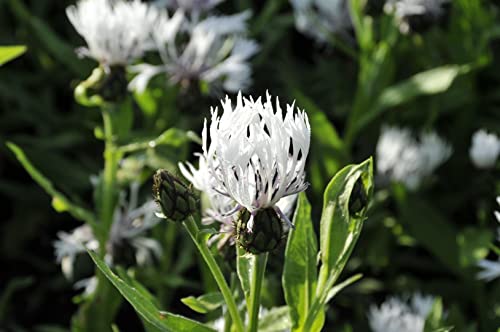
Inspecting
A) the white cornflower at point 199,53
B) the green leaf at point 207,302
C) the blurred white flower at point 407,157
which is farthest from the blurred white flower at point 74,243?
the blurred white flower at point 407,157

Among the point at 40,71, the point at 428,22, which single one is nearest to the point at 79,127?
the point at 40,71

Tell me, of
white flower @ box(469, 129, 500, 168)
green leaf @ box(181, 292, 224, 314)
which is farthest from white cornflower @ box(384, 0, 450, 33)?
green leaf @ box(181, 292, 224, 314)

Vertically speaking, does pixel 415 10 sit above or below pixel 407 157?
above

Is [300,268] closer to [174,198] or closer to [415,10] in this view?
[174,198]

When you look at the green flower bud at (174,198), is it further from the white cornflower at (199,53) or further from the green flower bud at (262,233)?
the white cornflower at (199,53)

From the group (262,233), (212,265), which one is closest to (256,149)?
(262,233)
